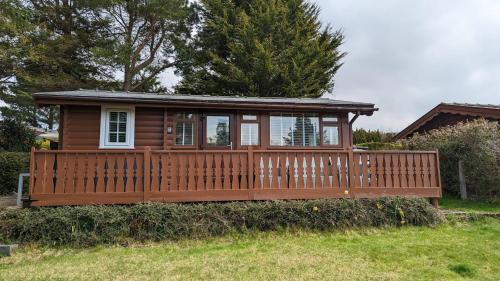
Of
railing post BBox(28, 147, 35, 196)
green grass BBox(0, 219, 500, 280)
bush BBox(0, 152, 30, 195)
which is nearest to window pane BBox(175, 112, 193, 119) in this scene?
railing post BBox(28, 147, 35, 196)

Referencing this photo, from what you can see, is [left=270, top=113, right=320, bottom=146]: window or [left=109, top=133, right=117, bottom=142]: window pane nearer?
[left=109, top=133, right=117, bottom=142]: window pane

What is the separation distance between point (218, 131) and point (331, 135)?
3.22 metres

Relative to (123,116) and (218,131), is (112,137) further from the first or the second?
(218,131)

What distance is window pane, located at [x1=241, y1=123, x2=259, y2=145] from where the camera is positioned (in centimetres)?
880

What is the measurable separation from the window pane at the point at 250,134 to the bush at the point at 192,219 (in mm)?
2936

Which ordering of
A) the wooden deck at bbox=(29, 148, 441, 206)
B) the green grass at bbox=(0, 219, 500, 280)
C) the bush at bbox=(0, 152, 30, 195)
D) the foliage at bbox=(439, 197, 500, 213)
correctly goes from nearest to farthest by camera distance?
the green grass at bbox=(0, 219, 500, 280) < the wooden deck at bbox=(29, 148, 441, 206) < the foliage at bbox=(439, 197, 500, 213) < the bush at bbox=(0, 152, 30, 195)

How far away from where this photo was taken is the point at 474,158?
28.7 feet

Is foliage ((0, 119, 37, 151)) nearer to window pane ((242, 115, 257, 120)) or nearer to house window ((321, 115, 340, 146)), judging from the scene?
window pane ((242, 115, 257, 120))

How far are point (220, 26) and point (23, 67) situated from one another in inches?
425

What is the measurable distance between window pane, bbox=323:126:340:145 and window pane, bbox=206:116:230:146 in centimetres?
276

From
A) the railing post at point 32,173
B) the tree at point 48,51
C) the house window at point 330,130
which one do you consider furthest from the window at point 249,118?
the tree at point 48,51

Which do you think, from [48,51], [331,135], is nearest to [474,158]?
[331,135]

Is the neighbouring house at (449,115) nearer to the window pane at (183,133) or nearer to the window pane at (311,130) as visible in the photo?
the window pane at (311,130)

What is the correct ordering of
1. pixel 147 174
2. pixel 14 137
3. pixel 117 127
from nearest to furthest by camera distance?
pixel 147 174
pixel 117 127
pixel 14 137
